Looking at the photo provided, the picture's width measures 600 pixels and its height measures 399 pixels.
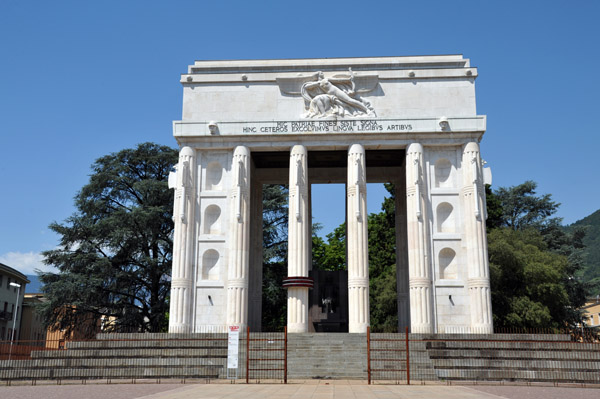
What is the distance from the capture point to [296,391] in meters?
18.9

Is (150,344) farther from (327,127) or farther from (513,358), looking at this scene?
(513,358)

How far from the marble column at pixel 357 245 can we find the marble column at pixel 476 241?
5812mm

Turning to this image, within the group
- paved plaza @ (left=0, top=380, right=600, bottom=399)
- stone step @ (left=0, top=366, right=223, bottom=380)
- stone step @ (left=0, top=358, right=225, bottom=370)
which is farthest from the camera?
stone step @ (left=0, top=358, right=225, bottom=370)

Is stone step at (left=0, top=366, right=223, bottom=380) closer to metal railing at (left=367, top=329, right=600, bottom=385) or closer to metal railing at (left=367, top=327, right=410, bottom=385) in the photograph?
metal railing at (left=367, top=327, right=410, bottom=385)

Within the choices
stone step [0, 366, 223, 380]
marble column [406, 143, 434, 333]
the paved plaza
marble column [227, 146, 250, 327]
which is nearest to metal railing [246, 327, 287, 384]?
stone step [0, 366, 223, 380]

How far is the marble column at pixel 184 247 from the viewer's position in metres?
33.7

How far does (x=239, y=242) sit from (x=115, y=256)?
57.9 feet

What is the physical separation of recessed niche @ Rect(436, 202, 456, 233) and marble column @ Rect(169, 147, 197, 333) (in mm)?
14455

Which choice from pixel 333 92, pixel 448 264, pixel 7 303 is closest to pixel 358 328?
pixel 448 264

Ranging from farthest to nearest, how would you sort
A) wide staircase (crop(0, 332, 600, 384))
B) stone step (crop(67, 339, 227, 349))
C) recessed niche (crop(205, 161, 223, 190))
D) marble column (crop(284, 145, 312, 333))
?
1. recessed niche (crop(205, 161, 223, 190))
2. marble column (crop(284, 145, 312, 333))
3. stone step (crop(67, 339, 227, 349))
4. wide staircase (crop(0, 332, 600, 384))

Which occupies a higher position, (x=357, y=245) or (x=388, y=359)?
(x=357, y=245)

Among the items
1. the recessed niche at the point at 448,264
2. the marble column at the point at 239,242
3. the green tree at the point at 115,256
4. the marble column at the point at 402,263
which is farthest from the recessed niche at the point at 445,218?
the green tree at the point at 115,256

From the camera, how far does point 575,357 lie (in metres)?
26.1

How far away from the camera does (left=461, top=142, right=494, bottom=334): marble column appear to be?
3259 centimetres
